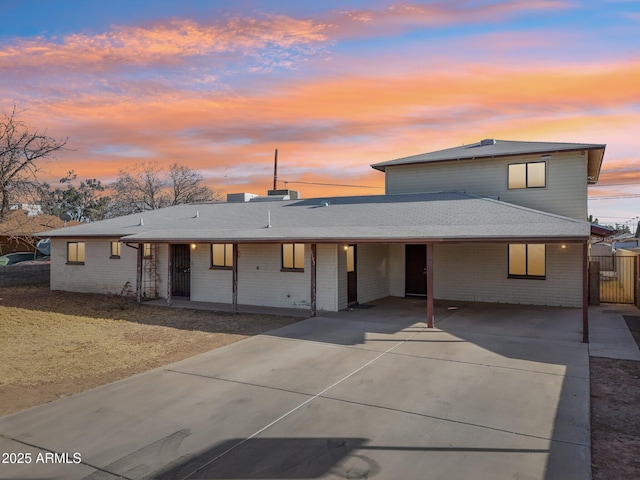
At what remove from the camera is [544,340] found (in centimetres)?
972

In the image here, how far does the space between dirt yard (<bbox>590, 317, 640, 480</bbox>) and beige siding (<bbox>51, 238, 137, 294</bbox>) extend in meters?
16.8

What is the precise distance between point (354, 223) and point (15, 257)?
103ft

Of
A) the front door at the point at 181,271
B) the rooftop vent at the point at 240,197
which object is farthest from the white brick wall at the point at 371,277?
the rooftop vent at the point at 240,197

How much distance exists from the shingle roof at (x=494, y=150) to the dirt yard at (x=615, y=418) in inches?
364

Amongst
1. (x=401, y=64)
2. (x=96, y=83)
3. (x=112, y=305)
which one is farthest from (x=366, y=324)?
(x=96, y=83)

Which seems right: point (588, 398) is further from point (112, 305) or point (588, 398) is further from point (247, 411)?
point (112, 305)

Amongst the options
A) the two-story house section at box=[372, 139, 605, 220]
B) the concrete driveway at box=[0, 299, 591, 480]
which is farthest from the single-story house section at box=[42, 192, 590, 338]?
the concrete driveway at box=[0, 299, 591, 480]

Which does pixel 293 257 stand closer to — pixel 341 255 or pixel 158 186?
pixel 341 255

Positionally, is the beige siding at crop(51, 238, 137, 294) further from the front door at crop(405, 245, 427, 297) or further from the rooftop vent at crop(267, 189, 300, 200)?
the front door at crop(405, 245, 427, 297)

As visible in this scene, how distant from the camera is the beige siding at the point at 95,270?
18.1 m

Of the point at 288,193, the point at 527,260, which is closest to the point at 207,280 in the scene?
the point at 288,193

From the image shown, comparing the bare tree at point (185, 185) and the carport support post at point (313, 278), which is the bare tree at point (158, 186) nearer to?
the bare tree at point (185, 185)

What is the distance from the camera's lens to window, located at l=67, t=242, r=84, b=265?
19922 millimetres

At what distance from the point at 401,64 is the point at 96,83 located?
1089cm
